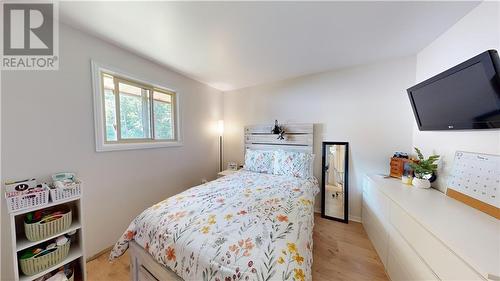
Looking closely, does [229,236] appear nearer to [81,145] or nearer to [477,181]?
[81,145]

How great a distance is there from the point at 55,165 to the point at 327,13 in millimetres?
2698

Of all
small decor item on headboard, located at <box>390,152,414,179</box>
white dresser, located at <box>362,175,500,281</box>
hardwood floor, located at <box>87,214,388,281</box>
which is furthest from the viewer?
small decor item on headboard, located at <box>390,152,414,179</box>

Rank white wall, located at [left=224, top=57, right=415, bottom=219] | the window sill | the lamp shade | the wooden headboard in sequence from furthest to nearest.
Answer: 1. the lamp shade
2. the wooden headboard
3. white wall, located at [left=224, top=57, right=415, bottom=219]
4. the window sill

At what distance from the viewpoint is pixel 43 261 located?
127 cm

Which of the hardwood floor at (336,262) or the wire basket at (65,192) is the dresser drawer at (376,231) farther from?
the wire basket at (65,192)

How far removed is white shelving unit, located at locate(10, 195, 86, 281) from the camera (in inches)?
46.3

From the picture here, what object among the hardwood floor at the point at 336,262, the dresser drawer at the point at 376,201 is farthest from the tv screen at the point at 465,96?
the hardwood floor at the point at 336,262

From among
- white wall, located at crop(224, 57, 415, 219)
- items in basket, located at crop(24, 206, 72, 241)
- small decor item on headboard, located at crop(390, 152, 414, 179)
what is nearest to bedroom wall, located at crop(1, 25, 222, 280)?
items in basket, located at crop(24, 206, 72, 241)

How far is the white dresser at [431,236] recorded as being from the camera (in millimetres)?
769

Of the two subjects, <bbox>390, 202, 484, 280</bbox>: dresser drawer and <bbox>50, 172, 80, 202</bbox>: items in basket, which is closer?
<bbox>390, 202, 484, 280</bbox>: dresser drawer

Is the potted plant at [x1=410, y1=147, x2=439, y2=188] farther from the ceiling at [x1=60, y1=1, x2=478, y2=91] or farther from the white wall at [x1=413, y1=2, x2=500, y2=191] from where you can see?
the ceiling at [x1=60, y1=1, x2=478, y2=91]

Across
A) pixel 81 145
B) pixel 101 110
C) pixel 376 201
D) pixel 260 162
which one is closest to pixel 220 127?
pixel 260 162

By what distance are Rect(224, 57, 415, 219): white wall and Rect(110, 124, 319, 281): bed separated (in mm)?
1252

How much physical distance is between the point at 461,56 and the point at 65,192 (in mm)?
3508
